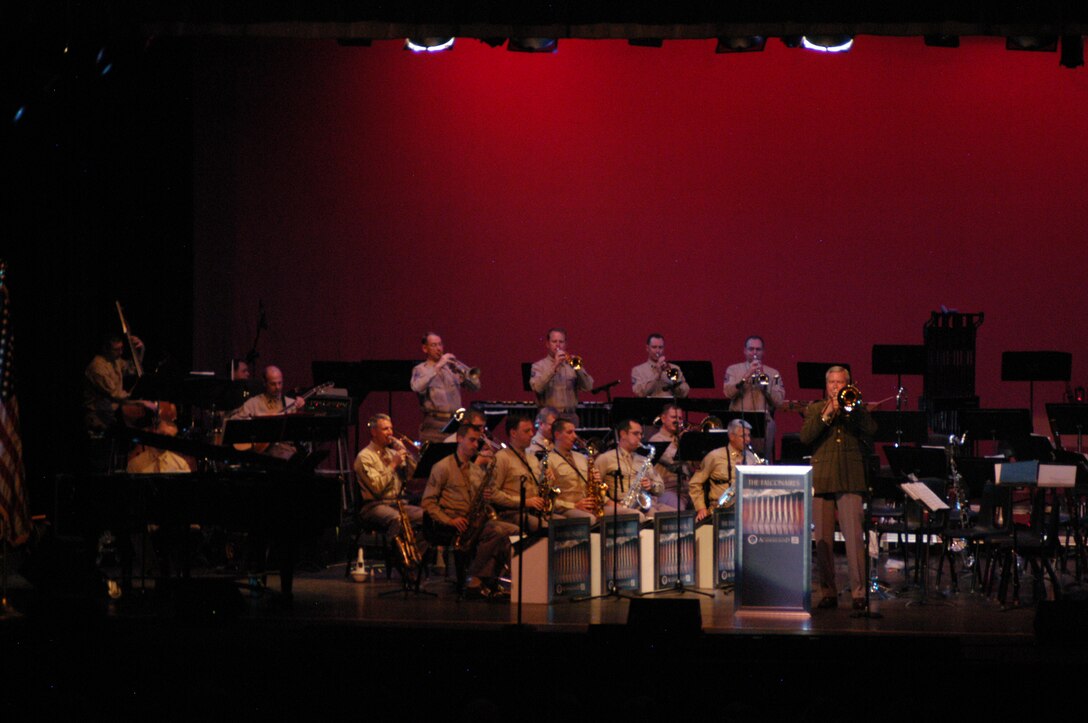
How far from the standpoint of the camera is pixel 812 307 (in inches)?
686

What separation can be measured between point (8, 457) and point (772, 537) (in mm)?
5284

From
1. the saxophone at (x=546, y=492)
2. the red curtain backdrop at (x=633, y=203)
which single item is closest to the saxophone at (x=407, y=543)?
the saxophone at (x=546, y=492)

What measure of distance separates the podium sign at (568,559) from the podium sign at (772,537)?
1.52 meters

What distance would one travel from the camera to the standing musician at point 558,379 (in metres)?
15.0

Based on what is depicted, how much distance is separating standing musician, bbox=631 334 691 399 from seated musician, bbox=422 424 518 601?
3586 mm

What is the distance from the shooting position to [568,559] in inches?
434

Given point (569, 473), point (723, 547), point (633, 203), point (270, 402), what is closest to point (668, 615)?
point (569, 473)

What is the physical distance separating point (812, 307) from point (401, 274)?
16.6 feet

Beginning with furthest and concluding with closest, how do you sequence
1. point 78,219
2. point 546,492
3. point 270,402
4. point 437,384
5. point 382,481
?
point 437,384
point 270,402
point 78,219
point 382,481
point 546,492

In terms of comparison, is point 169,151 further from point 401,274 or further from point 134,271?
point 401,274

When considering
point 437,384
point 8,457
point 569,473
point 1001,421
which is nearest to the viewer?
point 8,457

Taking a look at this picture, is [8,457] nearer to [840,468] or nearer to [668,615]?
[668,615]

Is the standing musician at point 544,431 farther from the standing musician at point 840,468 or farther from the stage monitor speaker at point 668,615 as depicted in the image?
the stage monitor speaker at point 668,615

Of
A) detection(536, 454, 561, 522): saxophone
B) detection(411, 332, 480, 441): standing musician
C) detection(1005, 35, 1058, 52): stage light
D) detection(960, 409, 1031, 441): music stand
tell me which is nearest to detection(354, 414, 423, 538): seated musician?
detection(536, 454, 561, 522): saxophone
